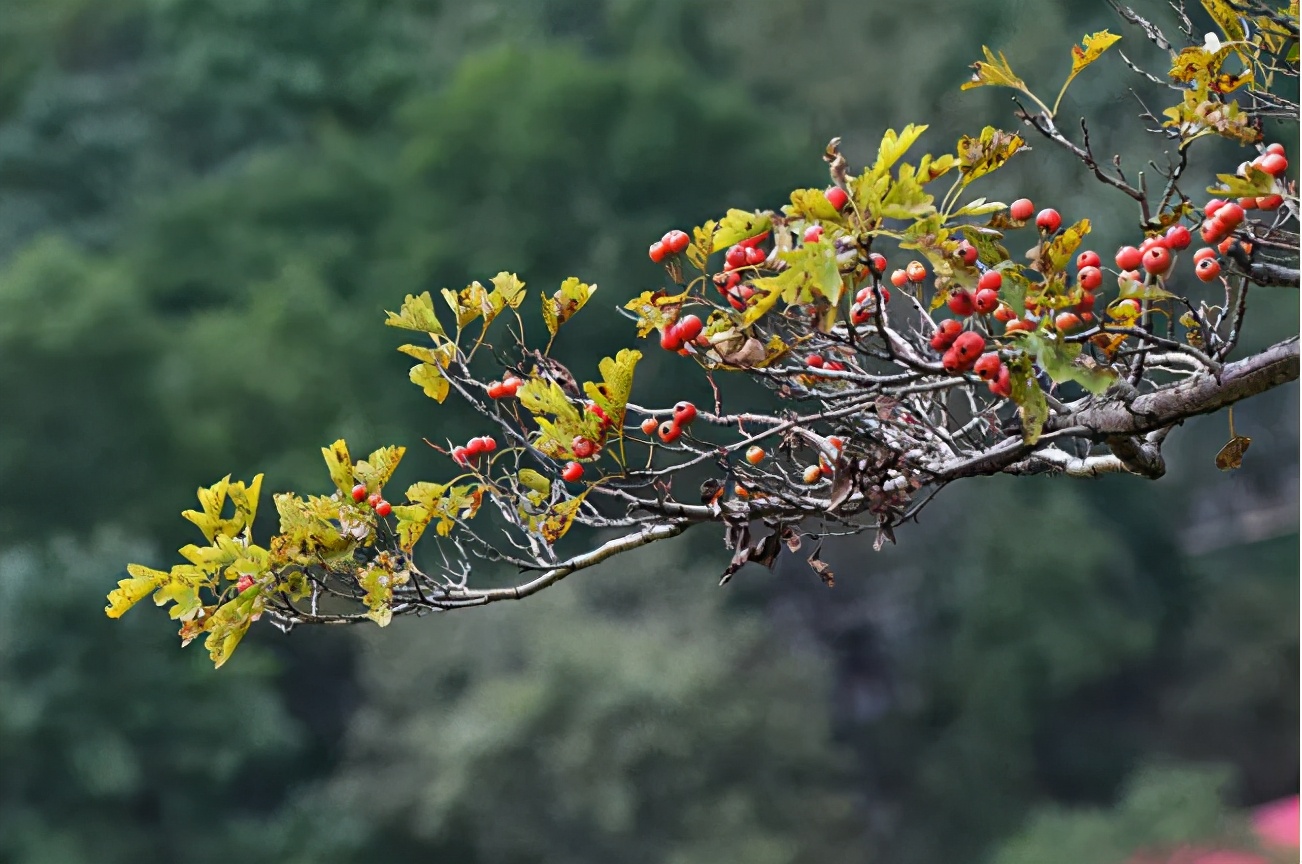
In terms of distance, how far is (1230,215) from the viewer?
0.69 m

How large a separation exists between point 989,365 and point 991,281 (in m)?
0.05

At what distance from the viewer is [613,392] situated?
85 cm

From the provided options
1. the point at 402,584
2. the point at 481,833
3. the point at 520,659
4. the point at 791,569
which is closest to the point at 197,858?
the point at 481,833

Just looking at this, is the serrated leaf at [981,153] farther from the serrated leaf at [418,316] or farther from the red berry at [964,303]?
the serrated leaf at [418,316]

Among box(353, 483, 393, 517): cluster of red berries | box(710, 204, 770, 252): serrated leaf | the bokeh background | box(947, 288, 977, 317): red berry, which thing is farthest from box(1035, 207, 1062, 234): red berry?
the bokeh background

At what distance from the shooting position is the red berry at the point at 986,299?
0.73 meters

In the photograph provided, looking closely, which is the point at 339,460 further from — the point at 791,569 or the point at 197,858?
the point at 197,858

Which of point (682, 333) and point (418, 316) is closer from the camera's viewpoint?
point (682, 333)

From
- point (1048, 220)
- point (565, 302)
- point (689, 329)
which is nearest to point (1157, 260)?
point (1048, 220)

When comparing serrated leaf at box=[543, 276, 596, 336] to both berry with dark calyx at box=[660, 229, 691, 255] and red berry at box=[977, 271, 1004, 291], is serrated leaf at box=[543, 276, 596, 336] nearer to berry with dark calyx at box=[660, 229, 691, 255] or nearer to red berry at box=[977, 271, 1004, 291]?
berry with dark calyx at box=[660, 229, 691, 255]

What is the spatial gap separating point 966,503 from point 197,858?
204 centimetres

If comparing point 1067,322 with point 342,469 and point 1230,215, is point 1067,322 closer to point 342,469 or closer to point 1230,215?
point 1230,215

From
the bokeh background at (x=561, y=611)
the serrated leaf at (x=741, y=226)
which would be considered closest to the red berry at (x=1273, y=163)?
the serrated leaf at (x=741, y=226)

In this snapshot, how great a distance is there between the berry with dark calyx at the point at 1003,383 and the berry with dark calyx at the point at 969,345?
0.02m
